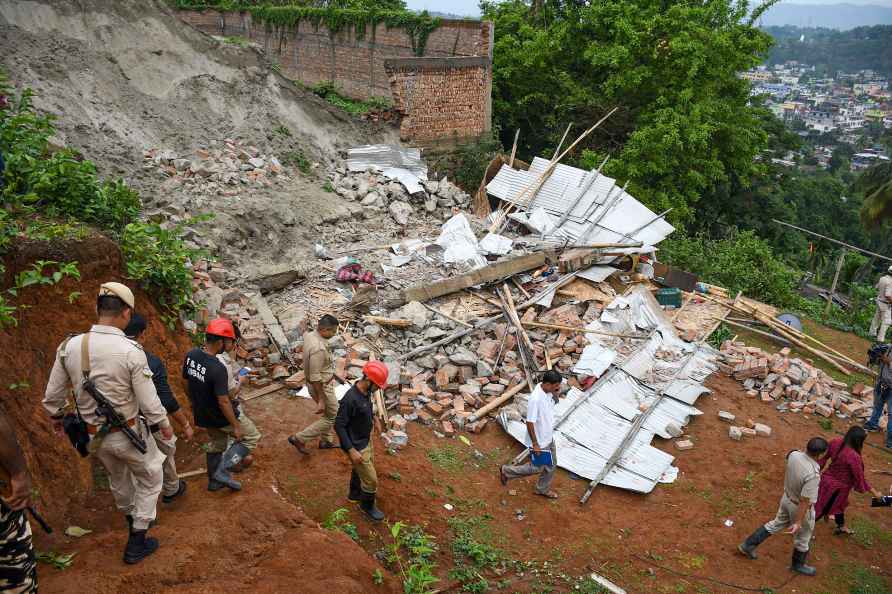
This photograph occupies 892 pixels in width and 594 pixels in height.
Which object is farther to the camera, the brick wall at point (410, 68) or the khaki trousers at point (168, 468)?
the brick wall at point (410, 68)

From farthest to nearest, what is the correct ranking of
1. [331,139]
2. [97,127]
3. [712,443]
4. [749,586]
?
[331,139] → [97,127] → [712,443] → [749,586]

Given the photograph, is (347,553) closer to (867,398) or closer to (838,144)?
(867,398)

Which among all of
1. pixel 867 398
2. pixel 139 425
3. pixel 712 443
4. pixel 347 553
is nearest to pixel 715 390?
pixel 712 443

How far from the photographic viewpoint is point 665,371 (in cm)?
882

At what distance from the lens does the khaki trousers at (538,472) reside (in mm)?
6090

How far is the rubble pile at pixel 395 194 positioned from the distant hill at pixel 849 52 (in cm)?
13523

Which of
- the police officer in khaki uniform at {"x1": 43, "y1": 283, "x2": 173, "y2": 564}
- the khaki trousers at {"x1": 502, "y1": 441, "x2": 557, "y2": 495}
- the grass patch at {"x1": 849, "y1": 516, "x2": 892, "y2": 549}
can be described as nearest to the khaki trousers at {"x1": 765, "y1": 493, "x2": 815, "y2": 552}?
the grass patch at {"x1": 849, "y1": 516, "x2": 892, "y2": 549}

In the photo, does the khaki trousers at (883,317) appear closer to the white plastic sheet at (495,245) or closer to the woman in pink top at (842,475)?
the woman in pink top at (842,475)

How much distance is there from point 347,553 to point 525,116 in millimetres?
15645

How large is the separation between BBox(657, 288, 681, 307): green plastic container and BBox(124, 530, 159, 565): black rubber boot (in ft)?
28.9

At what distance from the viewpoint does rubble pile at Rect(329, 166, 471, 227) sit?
12.2 metres

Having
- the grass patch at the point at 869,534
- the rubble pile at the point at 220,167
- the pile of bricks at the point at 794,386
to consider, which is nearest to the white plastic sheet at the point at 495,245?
the pile of bricks at the point at 794,386

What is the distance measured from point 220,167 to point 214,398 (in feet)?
25.2

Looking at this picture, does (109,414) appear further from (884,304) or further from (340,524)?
(884,304)
